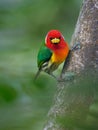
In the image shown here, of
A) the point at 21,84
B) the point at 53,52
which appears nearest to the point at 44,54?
the point at 53,52

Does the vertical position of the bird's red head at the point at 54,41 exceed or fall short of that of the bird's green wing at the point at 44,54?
it exceeds it

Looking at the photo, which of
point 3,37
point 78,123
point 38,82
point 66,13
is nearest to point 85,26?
point 66,13

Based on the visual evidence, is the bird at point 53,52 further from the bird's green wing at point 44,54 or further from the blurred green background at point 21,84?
the blurred green background at point 21,84

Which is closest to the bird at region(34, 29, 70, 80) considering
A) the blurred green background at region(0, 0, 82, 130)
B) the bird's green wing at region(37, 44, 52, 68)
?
the bird's green wing at region(37, 44, 52, 68)

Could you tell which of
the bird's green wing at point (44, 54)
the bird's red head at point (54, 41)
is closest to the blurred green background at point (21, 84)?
the bird's red head at point (54, 41)

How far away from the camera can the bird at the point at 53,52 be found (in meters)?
1.90

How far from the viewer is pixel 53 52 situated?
6.84ft

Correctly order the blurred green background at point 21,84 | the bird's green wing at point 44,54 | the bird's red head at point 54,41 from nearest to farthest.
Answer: the blurred green background at point 21,84
the bird's red head at point 54,41
the bird's green wing at point 44,54

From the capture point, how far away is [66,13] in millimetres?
903

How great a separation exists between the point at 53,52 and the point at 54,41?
114 millimetres

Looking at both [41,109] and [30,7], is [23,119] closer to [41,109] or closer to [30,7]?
[41,109]

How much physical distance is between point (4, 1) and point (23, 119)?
0.28 metres

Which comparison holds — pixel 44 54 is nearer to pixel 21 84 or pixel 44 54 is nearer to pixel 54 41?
pixel 54 41

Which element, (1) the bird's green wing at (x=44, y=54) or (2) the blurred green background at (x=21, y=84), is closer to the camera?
(2) the blurred green background at (x=21, y=84)
